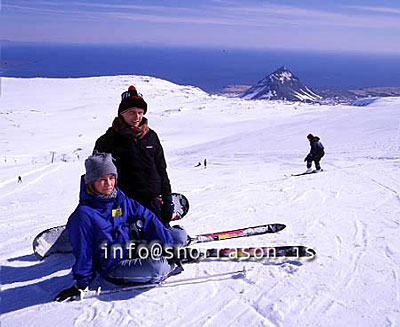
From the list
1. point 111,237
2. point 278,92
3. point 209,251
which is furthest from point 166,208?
point 278,92

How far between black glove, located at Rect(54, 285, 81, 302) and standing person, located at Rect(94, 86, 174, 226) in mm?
1128

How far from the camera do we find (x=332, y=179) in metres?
9.56

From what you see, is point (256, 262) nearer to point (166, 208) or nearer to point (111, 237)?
point (166, 208)

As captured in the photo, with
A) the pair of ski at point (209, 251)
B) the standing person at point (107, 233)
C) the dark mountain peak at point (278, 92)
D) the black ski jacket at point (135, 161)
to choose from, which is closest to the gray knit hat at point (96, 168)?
the standing person at point (107, 233)

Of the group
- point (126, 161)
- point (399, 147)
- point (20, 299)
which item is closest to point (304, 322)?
point (126, 161)

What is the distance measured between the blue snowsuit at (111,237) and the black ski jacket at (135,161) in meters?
0.49

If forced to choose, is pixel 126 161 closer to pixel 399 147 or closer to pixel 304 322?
pixel 304 322

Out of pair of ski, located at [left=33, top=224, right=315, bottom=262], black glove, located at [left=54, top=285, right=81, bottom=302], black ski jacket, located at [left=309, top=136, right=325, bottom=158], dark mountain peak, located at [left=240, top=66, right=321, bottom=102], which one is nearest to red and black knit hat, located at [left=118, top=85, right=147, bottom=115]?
pair of ski, located at [left=33, top=224, right=315, bottom=262]

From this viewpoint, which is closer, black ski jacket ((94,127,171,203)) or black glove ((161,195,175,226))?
black ski jacket ((94,127,171,203))

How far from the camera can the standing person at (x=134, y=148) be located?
3879 mm

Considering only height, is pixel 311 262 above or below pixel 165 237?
below

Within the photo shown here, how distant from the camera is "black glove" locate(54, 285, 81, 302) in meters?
3.28

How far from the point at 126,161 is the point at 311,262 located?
241cm

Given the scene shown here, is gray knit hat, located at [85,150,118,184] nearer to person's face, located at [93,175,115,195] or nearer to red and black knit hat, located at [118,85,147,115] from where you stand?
person's face, located at [93,175,115,195]
